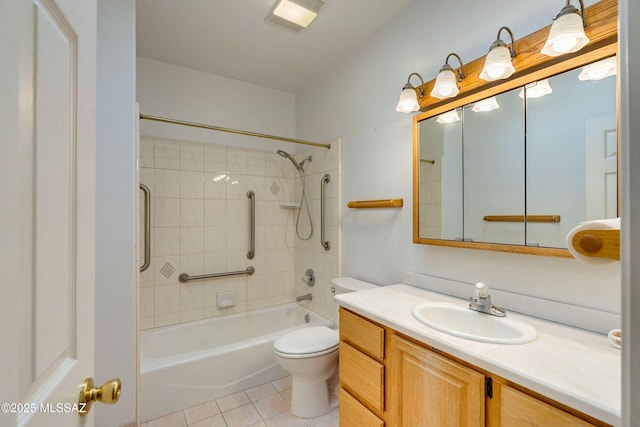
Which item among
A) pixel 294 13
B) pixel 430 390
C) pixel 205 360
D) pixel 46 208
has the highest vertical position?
pixel 294 13

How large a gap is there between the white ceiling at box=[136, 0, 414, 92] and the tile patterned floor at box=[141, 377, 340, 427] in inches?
103

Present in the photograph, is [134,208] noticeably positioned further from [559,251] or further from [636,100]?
[559,251]

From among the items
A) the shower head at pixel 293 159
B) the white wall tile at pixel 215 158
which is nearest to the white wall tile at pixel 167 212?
the white wall tile at pixel 215 158

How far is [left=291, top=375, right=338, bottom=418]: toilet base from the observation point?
73.0 inches

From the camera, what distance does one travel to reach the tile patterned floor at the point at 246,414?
5.91 ft

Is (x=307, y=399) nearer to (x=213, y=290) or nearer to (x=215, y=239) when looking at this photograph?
(x=213, y=290)

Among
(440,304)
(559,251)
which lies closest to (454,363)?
(440,304)

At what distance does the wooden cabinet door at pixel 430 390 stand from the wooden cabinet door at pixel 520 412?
38 mm

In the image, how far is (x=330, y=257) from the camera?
100 inches

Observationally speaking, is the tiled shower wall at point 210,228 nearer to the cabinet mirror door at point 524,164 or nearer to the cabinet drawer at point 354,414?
the cabinet drawer at point 354,414

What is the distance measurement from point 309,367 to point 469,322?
1.00 meters

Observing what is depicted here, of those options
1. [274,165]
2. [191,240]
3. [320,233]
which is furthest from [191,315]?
[274,165]

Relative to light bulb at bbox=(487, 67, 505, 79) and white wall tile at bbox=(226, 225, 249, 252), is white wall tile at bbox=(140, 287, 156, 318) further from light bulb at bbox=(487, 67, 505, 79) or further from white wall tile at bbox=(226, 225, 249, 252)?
light bulb at bbox=(487, 67, 505, 79)

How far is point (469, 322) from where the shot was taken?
4.32ft
